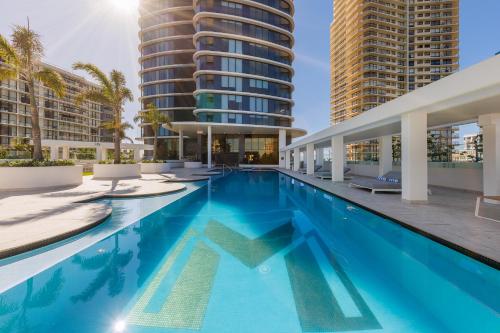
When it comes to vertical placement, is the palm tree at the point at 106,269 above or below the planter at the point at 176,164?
below

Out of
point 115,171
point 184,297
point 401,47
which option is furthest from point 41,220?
point 401,47

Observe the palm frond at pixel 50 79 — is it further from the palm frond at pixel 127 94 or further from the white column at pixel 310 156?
the white column at pixel 310 156

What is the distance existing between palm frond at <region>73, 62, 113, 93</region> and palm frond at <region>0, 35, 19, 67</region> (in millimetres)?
4469

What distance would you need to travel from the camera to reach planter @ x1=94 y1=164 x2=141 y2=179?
59.5 feet

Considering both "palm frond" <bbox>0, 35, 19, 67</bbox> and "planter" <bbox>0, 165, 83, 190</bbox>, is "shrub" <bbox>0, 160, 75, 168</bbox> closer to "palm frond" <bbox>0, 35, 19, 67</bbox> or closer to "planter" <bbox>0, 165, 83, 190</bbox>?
"planter" <bbox>0, 165, 83, 190</bbox>

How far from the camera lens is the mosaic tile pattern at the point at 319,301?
2.89 m

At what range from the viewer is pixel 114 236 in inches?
235

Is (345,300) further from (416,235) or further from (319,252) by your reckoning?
(416,235)

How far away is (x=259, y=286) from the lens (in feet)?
12.5

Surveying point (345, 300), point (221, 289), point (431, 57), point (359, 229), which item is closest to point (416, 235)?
point (359, 229)

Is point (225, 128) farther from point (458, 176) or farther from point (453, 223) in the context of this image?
point (453, 223)

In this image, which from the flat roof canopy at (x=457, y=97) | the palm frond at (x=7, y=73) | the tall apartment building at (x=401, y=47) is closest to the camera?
the flat roof canopy at (x=457, y=97)

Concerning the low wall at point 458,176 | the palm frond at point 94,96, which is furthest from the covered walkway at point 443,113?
the palm frond at point 94,96

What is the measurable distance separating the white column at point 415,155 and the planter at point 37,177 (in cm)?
1756
